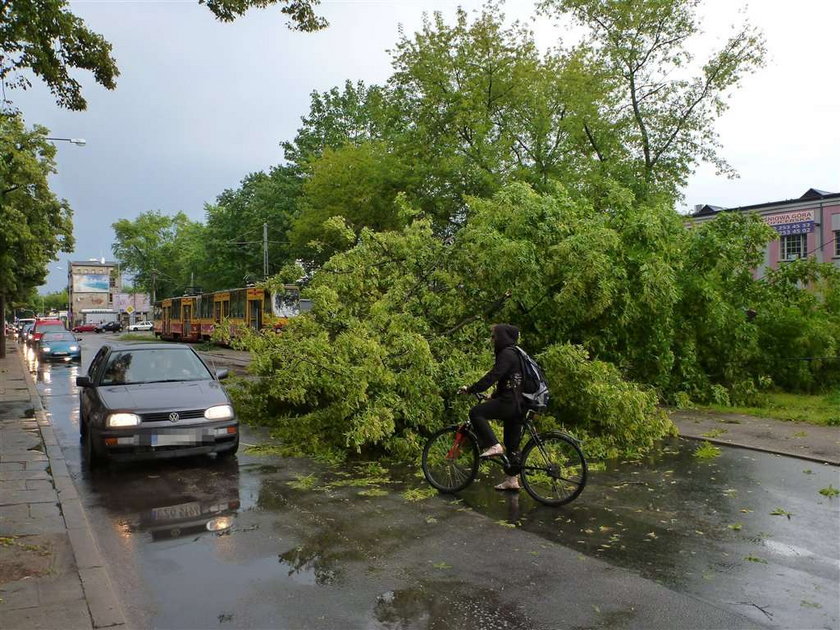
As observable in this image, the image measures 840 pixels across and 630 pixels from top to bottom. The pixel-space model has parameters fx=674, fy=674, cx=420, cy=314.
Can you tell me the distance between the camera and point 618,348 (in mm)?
11875

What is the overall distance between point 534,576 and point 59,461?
643 cm

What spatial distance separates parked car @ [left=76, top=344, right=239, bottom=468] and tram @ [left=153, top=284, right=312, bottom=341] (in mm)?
12535

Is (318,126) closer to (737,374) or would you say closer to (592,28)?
(592,28)

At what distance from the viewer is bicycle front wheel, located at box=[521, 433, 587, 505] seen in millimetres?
6516

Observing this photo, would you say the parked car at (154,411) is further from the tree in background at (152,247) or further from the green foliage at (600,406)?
the tree in background at (152,247)

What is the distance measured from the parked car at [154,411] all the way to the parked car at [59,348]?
72.3 ft

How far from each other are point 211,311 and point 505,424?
34231mm

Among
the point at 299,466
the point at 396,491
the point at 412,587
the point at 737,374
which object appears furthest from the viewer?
the point at 737,374

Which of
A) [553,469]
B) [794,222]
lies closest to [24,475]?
[553,469]

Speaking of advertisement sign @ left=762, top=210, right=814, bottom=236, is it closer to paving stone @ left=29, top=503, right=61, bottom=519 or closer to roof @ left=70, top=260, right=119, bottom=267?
paving stone @ left=29, top=503, right=61, bottom=519

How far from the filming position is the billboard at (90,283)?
401 feet

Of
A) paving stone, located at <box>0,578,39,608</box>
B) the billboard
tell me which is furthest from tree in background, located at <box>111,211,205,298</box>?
paving stone, located at <box>0,578,39,608</box>

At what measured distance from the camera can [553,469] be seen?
6617 mm

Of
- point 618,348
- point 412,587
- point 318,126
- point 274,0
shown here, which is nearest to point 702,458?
point 618,348
